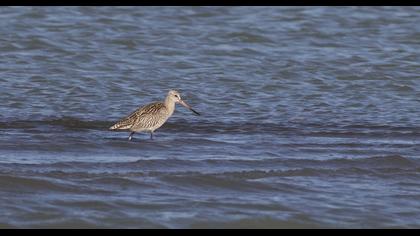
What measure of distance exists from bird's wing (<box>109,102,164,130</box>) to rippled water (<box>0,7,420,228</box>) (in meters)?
0.22

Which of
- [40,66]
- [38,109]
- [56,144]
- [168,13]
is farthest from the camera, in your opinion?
[168,13]

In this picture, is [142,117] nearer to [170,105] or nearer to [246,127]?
[170,105]

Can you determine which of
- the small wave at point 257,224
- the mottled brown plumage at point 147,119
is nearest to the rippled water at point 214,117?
the small wave at point 257,224

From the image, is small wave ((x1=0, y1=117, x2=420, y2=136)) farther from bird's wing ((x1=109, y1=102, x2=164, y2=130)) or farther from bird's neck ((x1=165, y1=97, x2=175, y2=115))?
bird's wing ((x1=109, y1=102, x2=164, y2=130))

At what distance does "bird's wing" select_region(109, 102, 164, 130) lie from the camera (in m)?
11.8

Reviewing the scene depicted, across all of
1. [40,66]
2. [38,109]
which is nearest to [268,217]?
[38,109]

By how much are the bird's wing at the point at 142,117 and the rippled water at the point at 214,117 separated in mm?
215

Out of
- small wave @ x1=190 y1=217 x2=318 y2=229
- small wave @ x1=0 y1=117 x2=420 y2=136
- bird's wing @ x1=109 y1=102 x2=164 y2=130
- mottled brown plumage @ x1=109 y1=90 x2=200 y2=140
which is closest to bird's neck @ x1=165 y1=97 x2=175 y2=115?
mottled brown plumage @ x1=109 y1=90 x2=200 y2=140

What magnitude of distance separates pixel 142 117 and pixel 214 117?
144 cm

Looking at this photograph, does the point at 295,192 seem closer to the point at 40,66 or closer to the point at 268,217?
the point at 268,217

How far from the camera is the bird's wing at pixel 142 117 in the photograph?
11.8 m

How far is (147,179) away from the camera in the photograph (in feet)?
31.2
